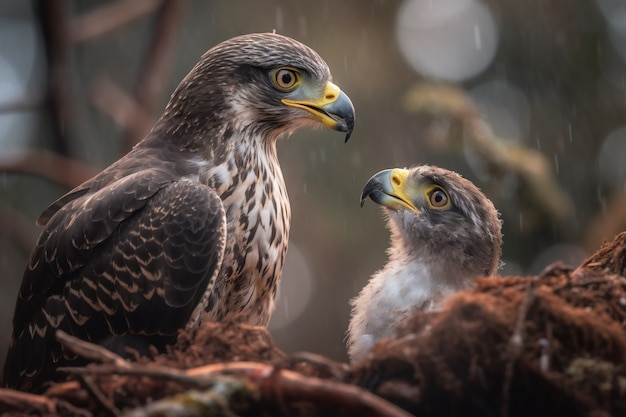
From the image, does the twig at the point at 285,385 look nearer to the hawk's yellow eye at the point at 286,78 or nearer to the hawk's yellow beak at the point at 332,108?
the hawk's yellow beak at the point at 332,108

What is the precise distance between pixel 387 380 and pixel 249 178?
191cm

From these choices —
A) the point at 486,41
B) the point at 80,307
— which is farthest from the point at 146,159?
the point at 486,41

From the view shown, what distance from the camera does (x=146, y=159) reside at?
4.99 meters

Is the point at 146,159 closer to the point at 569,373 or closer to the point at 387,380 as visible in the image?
the point at 387,380

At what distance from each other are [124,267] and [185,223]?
0.37 metres

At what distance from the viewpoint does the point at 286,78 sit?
5301 mm

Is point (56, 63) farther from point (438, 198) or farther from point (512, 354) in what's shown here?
point (512, 354)

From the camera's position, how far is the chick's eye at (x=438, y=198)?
5312mm

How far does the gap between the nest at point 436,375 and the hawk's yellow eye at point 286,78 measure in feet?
7.22

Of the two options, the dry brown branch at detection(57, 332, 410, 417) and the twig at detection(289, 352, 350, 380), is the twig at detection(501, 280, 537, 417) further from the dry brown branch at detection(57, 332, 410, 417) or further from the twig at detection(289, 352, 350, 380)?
the twig at detection(289, 352, 350, 380)

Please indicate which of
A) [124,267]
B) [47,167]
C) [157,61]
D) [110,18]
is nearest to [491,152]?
[157,61]

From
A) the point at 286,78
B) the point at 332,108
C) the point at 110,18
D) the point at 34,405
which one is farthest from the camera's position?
the point at 110,18

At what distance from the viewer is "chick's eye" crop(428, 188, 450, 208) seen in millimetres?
5312

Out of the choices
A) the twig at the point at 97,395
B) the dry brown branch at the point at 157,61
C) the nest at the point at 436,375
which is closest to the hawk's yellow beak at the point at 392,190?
the nest at the point at 436,375
